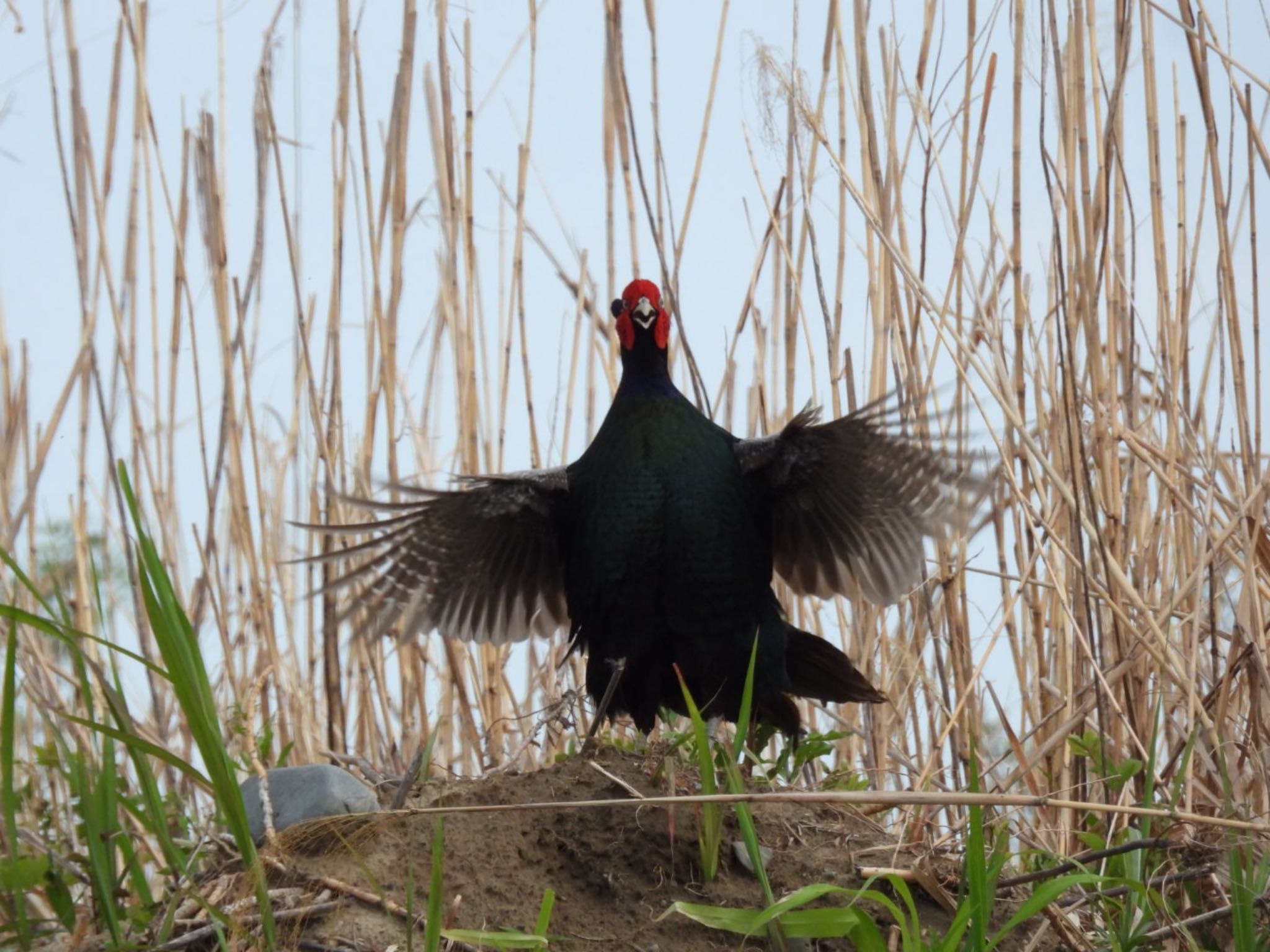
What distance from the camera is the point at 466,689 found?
3.00m

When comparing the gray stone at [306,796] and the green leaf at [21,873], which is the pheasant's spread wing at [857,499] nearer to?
the gray stone at [306,796]

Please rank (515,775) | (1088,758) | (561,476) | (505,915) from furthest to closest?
(561,476) → (1088,758) → (515,775) → (505,915)

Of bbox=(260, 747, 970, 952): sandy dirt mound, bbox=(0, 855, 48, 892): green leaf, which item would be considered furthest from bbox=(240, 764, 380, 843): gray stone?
bbox=(0, 855, 48, 892): green leaf

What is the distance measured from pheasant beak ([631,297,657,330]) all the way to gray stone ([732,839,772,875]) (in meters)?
1.18

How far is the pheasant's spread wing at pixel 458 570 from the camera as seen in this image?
283cm

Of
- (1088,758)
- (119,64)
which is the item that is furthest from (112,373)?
(1088,758)

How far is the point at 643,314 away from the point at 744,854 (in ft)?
4.03

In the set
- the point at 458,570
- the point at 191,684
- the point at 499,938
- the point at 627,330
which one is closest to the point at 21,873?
the point at 191,684

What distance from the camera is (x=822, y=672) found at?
2734 millimetres

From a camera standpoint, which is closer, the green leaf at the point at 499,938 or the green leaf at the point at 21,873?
the green leaf at the point at 499,938

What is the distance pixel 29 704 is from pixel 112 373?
691 millimetres

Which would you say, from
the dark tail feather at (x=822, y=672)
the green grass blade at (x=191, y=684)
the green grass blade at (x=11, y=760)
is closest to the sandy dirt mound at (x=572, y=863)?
the green grass blade at (x=191, y=684)

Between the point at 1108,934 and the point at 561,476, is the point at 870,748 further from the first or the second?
the point at 1108,934

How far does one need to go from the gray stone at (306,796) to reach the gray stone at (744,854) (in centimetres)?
49
